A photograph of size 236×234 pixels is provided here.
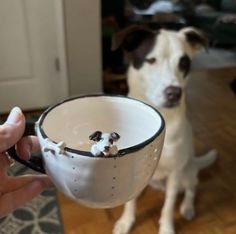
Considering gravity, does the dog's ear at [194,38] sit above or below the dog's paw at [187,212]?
above

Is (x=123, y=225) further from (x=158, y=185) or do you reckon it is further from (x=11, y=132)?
(x=11, y=132)

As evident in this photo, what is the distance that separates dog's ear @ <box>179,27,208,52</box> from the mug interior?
31.9 inches

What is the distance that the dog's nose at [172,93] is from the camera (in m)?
1.17

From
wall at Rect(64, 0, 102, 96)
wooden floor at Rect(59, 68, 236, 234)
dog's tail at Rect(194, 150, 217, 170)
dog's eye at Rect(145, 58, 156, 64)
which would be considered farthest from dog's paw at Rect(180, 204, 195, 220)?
wall at Rect(64, 0, 102, 96)

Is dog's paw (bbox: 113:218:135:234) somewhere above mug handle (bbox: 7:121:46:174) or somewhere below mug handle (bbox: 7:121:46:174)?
below

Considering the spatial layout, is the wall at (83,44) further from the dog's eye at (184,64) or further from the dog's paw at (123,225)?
the dog's paw at (123,225)

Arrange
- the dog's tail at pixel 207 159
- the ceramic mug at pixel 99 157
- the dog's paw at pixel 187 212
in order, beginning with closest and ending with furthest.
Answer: the ceramic mug at pixel 99 157 → the dog's paw at pixel 187 212 → the dog's tail at pixel 207 159

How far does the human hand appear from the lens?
49cm

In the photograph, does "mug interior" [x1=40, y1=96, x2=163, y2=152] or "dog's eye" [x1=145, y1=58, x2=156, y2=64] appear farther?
"dog's eye" [x1=145, y1=58, x2=156, y2=64]

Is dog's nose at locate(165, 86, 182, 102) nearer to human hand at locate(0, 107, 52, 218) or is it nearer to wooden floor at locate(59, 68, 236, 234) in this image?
wooden floor at locate(59, 68, 236, 234)

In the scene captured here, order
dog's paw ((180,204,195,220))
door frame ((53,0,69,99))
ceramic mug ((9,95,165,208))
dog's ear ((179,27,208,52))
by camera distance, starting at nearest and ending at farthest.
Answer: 1. ceramic mug ((9,95,165,208))
2. dog's ear ((179,27,208,52))
3. dog's paw ((180,204,195,220))
4. door frame ((53,0,69,99))

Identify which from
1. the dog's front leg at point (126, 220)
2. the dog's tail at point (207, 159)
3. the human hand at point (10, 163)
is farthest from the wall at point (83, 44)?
the human hand at point (10, 163)

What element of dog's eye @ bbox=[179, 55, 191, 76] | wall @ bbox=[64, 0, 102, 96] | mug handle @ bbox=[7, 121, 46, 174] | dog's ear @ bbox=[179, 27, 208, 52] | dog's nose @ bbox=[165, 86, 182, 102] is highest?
mug handle @ bbox=[7, 121, 46, 174]

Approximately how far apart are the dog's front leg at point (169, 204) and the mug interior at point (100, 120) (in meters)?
0.76
